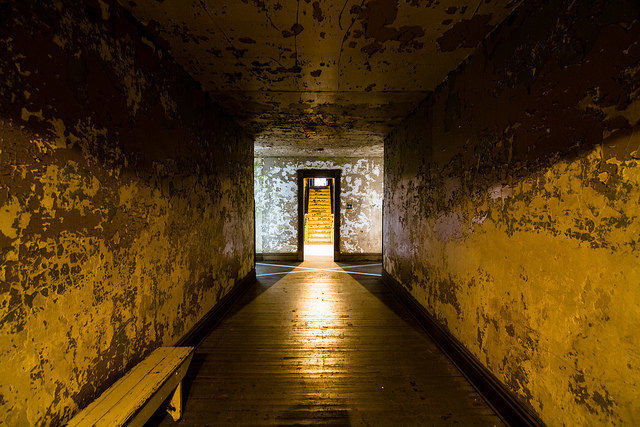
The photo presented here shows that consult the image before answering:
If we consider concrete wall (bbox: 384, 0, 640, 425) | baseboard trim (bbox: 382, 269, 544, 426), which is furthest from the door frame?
concrete wall (bbox: 384, 0, 640, 425)

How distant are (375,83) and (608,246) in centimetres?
210

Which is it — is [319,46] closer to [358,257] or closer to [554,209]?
[554,209]

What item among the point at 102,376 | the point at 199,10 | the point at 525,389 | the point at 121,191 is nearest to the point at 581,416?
the point at 525,389

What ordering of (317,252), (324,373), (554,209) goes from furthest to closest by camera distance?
(317,252) → (324,373) → (554,209)

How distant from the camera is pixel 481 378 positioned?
1817mm

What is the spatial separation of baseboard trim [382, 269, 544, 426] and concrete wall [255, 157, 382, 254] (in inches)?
144

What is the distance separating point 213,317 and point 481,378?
2420 mm

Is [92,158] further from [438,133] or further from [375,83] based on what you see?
[438,133]

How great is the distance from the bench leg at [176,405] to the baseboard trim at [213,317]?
2.02 ft

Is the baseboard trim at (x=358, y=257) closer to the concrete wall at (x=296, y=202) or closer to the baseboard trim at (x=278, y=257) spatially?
the concrete wall at (x=296, y=202)

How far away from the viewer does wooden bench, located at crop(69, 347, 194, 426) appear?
1.23 meters

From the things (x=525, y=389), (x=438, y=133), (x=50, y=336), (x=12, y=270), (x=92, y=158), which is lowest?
(x=525, y=389)

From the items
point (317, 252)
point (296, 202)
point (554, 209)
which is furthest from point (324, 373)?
point (317, 252)

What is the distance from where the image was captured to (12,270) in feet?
3.31
